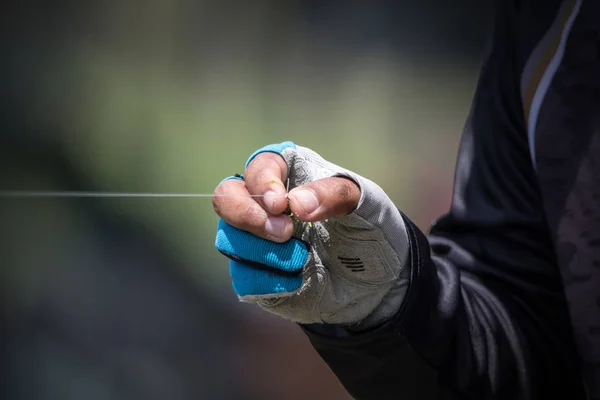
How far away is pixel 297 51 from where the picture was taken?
42.4 inches

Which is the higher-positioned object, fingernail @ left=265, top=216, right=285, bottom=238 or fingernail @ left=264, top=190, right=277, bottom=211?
fingernail @ left=264, top=190, right=277, bottom=211

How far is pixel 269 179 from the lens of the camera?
1.17 feet

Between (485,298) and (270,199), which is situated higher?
(270,199)

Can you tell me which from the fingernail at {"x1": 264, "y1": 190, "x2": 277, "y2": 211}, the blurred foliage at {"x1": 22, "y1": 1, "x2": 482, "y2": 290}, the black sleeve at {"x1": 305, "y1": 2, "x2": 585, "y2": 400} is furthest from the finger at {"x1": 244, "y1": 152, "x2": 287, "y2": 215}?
the blurred foliage at {"x1": 22, "y1": 1, "x2": 482, "y2": 290}

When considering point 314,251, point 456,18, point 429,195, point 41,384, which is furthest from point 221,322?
point 456,18

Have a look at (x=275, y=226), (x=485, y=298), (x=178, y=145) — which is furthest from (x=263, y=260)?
(x=178, y=145)

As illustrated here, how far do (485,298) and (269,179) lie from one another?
0.83 feet

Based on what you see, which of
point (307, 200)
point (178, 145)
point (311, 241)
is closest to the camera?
point (307, 200)

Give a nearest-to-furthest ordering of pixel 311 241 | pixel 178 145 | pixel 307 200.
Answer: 1. pixel 307 200
2. pixel 311 241
3. pixel 178 145

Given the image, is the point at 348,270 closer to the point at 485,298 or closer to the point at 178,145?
the point at 485,298

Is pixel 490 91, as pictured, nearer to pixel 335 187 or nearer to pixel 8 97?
pixel 335 187

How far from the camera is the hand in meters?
0.35

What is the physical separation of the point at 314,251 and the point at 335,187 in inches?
3.6

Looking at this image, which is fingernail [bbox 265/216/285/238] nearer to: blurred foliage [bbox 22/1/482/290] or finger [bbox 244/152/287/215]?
finger [bbox 244/152/287/215]
